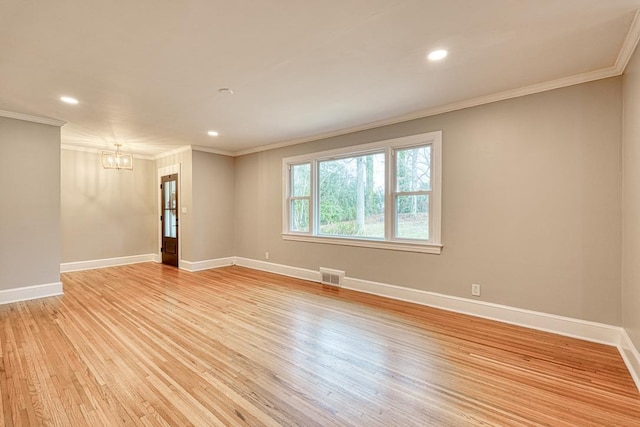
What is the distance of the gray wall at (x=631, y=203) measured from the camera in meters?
2.33

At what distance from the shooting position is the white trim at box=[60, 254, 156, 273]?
20.3 ft

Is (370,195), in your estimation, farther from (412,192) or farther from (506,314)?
(506,314)

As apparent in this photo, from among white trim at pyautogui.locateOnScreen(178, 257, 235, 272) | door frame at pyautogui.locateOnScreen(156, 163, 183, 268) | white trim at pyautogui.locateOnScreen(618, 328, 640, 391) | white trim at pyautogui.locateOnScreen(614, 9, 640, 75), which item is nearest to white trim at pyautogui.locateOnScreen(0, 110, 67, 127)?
door frame at pyautogui.locateOnScreen(156, 163, 183, 268)

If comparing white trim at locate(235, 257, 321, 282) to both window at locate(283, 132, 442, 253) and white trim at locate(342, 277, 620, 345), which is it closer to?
window at locate(283, 132, 442, 253)

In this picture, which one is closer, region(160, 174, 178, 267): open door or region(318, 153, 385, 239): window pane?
region(318, 153, 385, 239): window pane

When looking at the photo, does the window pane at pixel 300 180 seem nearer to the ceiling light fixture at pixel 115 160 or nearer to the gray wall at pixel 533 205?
the gray wall at pixel 533 205

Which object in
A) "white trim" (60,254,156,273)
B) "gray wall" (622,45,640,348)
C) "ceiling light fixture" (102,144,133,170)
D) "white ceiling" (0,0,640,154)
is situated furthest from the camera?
"white trim" (60,254,156,273)

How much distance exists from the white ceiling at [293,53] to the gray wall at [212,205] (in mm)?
2312

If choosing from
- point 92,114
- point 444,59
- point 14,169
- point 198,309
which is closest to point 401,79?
point 444,59

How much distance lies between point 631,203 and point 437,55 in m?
2.05

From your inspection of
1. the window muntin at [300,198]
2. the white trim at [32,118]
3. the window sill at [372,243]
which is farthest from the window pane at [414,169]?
the white trim at [32,118]

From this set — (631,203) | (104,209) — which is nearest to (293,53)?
(631,203)

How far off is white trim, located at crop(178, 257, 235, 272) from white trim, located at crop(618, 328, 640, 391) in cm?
634

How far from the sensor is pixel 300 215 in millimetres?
5828
